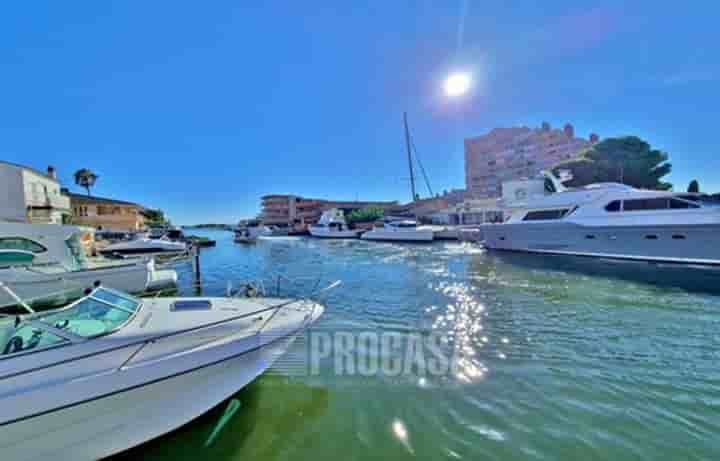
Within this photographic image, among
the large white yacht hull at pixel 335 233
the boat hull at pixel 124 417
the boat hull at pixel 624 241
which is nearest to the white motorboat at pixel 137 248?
the boat hull at pixel 124 417

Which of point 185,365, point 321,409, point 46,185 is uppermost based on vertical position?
point 46,185

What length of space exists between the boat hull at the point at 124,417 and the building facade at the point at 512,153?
67977 mm

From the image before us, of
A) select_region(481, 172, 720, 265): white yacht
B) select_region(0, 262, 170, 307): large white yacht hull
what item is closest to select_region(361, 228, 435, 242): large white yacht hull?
select_region(481, 172, 720, 265): white yacht

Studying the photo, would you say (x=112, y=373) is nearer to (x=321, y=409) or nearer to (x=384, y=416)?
(x=321, y=409)

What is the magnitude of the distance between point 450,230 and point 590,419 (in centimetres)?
2870

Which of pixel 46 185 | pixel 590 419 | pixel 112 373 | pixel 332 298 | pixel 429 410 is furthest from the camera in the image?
pixel 46 185

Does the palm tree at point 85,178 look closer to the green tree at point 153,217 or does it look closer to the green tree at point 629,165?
the green tree at point 153,217

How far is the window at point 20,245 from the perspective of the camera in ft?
24.8

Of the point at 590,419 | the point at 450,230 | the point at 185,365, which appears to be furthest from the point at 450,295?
the point at 450,230

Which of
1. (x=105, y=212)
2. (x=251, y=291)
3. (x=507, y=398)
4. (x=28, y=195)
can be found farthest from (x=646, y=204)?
(x=105, y=212)

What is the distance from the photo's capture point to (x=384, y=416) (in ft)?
10.9

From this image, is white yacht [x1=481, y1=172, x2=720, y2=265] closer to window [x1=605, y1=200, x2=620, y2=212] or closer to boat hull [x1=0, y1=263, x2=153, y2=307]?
window [x1=605, y1=200, x2=620, y2=212]

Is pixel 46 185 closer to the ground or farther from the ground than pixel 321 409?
farther from the ground

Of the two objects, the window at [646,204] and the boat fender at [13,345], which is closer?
the boat fender at [13,345]
